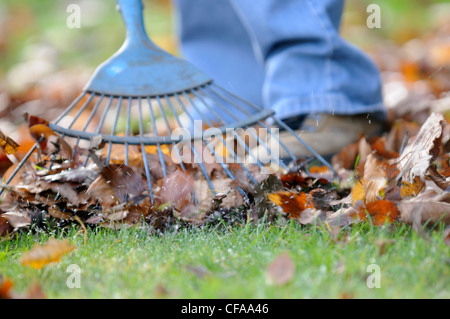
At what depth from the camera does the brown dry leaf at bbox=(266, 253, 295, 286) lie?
35.0 inches

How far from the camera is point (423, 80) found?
10.3 ft

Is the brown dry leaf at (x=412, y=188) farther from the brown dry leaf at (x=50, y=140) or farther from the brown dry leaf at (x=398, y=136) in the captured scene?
the brown dry leaf at (x=50, y=140)

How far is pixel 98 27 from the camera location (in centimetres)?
528

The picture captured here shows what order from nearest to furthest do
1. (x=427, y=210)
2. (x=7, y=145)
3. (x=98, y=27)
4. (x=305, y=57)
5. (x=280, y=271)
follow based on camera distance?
1. (x=280, y=271)
2. (x=427, y=210)
3. (x=7, y=145)
4. (x=305, y=57)
5. (x=98, y=27)

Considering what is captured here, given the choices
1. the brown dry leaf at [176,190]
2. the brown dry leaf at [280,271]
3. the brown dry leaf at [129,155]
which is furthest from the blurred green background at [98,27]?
the brown dry leaf at [280,271]

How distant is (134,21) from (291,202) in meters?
0.79

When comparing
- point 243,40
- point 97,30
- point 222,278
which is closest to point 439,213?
point 222,278

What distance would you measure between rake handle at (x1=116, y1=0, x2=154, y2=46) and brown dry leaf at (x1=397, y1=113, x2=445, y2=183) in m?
0.84

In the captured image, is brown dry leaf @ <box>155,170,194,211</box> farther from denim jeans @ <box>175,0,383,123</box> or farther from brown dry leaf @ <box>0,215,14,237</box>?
denim jeans @ <box>175,0,383,123</box>

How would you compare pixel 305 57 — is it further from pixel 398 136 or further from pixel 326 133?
pixel 398 136

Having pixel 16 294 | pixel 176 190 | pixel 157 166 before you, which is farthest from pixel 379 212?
pixel 16 294

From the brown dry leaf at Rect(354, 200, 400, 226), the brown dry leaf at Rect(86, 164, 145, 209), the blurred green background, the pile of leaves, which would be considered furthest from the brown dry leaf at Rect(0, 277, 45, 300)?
the blurred green background

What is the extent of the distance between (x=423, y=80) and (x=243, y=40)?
1219 millimetres

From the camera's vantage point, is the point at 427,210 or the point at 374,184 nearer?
the point at 427,210
